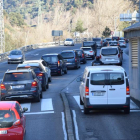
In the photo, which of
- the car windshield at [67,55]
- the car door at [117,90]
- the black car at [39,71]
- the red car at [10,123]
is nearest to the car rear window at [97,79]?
the car door at [117,90]

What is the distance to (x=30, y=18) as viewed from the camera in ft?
549

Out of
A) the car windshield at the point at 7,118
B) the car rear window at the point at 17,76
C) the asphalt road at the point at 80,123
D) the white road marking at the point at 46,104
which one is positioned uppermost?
the car windshield at the point at 7,118

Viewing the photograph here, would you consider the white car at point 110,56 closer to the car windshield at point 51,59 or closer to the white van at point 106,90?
the car windshield at point 51,59

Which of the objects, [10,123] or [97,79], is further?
[97,79]

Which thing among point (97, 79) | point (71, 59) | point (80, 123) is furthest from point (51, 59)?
point (80, 123)

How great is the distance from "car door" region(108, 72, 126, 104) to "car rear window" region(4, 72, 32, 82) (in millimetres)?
4976

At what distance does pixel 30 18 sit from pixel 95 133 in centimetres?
15860

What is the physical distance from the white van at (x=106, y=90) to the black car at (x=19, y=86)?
167 inches

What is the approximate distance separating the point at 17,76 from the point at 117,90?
17.8ft

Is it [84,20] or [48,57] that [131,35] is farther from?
[84,20]

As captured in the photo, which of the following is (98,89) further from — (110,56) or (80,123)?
(110,56)

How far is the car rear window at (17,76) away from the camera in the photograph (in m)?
17.6

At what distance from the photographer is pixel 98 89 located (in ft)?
45.8

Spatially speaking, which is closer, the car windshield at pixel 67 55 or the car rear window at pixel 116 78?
the car rear window at pixel 116 78
